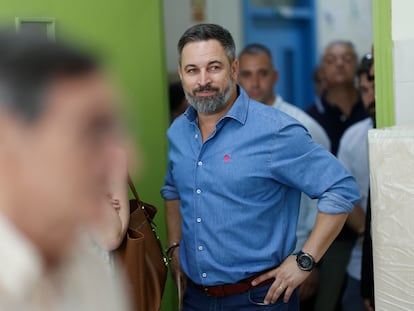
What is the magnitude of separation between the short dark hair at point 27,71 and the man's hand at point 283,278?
1652 millimetres

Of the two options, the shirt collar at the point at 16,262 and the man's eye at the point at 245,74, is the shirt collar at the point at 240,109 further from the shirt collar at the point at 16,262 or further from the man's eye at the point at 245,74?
the shirt collar at the point at 16,262

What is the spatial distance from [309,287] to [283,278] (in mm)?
1177

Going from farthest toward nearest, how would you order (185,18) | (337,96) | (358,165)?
(337,96) → (185,18) → (358,165)

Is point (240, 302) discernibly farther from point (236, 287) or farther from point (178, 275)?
point (178, 275)

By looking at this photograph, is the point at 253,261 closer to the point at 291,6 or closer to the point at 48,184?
the point at 48,184

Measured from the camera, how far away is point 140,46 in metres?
2.97

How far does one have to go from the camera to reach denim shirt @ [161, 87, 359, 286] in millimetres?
2217

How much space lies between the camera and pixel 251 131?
7.36 feet

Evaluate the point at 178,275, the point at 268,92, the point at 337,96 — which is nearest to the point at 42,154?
the point at 178,275

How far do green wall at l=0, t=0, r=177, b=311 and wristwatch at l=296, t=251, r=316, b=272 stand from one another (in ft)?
2.61

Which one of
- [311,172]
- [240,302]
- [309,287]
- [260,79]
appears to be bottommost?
[309,287]

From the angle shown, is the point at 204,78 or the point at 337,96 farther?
the point at 337,96

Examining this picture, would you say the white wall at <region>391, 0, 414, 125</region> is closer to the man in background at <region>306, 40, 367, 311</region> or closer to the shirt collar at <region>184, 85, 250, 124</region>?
the shirt collar at <region>184, 85, 250, 124</region>

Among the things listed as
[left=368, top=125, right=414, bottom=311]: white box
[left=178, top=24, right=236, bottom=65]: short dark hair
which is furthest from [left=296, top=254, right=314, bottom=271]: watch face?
[left=178, top=24, right=236, bottom=65]: short dark hair
